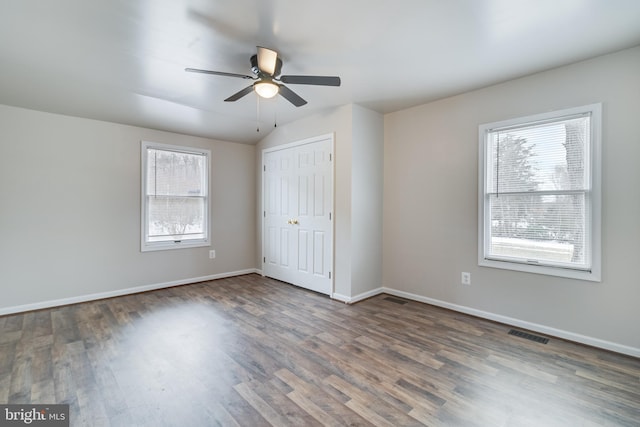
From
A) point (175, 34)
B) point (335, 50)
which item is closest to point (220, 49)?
point (175, 34)

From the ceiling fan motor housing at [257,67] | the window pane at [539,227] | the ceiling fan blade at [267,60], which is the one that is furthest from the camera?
the window pane at [539,227]

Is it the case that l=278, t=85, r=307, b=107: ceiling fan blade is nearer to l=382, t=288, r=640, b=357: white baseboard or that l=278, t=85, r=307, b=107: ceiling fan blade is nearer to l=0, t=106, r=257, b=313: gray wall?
l=0, t=106, r=257, b=313: gray wall

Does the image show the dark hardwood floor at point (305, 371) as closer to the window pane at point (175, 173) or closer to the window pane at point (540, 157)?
the window pane at point (540, 157)

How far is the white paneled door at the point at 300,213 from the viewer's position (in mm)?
4082

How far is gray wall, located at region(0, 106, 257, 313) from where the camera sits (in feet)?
11.1

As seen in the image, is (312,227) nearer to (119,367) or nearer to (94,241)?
(119,367)

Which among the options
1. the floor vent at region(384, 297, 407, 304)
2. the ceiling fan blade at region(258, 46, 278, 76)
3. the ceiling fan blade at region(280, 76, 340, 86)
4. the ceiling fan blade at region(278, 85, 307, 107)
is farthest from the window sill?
the ceiling fan blade at region(258, 46, 278, 76)

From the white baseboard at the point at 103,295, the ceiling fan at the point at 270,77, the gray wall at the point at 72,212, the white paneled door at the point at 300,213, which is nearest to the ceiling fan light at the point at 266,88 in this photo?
the ceiling fan at the point at 270,77

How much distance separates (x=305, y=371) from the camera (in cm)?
221

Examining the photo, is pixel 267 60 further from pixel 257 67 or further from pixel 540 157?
pixel 540 157

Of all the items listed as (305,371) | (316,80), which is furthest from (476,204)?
(305,371)

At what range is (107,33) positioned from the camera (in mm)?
2199

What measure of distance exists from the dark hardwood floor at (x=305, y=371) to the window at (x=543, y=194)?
0.77 meters

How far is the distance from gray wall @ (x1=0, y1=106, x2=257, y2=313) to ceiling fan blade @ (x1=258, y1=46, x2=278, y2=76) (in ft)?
9.29
